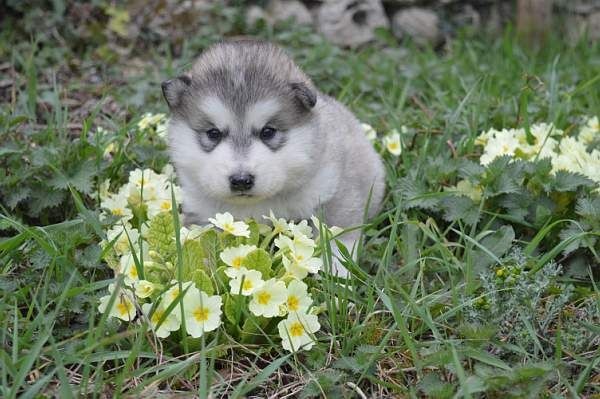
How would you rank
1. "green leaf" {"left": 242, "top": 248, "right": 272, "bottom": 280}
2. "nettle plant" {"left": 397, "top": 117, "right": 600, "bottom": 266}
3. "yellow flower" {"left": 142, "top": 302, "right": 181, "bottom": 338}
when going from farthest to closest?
"nettle plant" {"left": 397, "top": 117, "right": 600, "bottom": 266} < "green leaf" {"left": 242, "top": 248, "right": 272, "bottom": 280} < "yellow flower" {"left": 142, "top": 302, "right": 181, "bottom": 338}

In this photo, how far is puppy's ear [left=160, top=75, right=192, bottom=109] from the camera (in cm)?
375

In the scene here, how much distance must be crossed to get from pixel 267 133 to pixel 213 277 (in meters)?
0.75

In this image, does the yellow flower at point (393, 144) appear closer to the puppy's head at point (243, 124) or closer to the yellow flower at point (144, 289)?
the puppy's head at point (243, 124)

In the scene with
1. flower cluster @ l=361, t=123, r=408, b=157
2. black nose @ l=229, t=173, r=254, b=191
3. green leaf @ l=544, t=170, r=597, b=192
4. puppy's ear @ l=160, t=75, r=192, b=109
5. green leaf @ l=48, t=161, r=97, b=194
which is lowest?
flower cluster @ l=361, t=123, r=408, b=157

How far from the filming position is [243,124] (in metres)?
3.58

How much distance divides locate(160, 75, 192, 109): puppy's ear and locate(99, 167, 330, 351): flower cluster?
59 centimetres

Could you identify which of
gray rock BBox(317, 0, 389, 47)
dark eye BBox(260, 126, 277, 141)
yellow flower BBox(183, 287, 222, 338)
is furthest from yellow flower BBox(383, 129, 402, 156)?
gray rock BBox(317, 0, 389, 47)

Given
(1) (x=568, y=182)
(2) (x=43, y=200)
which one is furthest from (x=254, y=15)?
(1) (x=568, y=182)

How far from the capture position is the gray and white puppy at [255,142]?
3.57 metres

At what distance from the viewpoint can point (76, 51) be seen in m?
6.84

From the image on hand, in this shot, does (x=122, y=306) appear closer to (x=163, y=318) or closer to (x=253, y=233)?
(x=163, y=318)

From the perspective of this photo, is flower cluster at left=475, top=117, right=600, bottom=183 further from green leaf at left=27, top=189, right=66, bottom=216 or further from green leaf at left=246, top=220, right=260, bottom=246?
green leaf at left=27, top=189, right=66, bottom=216

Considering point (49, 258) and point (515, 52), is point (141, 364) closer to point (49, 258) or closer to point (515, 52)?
point (49, 258)

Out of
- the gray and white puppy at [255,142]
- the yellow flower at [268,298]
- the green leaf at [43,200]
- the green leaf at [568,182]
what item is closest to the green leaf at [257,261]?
the yellow flower at [268,298]
